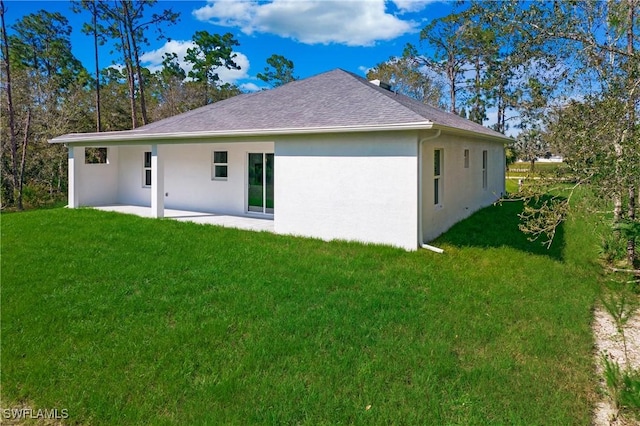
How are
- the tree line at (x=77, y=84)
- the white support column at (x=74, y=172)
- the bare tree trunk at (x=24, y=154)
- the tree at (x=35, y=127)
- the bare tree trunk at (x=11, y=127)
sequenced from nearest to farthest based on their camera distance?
the white support column at (x=74, y=172) < the bare tree trunk at (x=11, y=127) < the bare tree trunk at (x=24, y=154) < the tree at (x=35, y=127) < the tree line at (x=77, y=84)

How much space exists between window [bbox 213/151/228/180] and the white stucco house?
1.3 inches

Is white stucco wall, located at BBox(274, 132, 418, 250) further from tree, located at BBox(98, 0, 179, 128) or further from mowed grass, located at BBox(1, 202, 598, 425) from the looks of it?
tree, located at BBox(98, 0, 179, 128)

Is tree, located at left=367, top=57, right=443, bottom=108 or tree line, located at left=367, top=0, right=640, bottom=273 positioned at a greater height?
tree, located at left=367, top=57, right=443, bottom=108

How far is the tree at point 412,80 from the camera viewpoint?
36.4m

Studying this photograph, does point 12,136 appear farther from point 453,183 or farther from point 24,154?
point 453,183

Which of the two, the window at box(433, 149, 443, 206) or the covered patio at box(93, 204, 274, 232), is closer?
the window at box(433, 149, 443, 206)

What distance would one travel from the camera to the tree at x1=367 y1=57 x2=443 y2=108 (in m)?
36.4

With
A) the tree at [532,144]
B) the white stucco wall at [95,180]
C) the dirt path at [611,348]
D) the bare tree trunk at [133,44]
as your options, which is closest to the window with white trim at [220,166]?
the white stucco wall at [95,180]

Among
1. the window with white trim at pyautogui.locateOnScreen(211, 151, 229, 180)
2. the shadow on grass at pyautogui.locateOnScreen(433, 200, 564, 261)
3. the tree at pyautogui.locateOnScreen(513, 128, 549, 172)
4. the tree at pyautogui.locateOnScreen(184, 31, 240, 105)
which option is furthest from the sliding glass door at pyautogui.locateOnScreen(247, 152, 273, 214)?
the tree at pyautogui.locateOnScreen(184, 31, 240, 105)

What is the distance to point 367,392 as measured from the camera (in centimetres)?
387

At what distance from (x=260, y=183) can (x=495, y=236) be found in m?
7.02

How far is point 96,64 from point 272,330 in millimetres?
30774

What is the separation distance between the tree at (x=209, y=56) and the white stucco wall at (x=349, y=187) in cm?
2892

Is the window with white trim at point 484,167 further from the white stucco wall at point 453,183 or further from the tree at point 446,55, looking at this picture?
the tree at point 446,55
